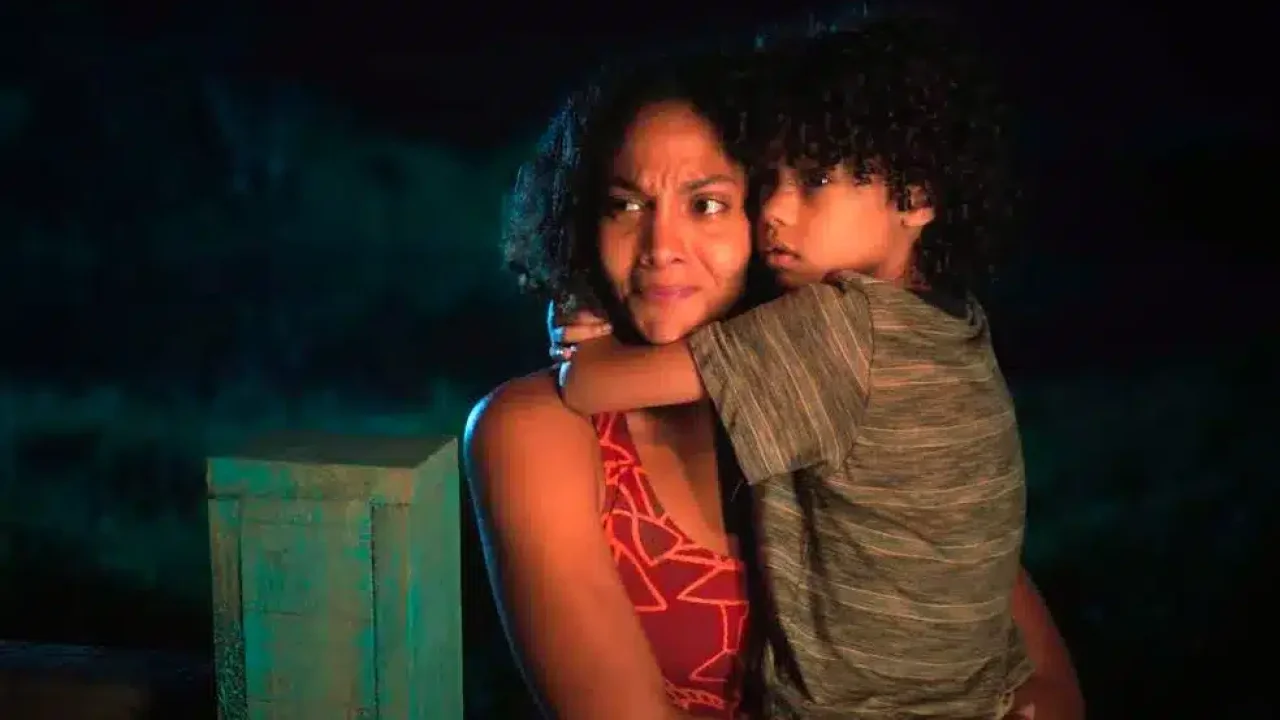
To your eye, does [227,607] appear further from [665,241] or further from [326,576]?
[665,241]

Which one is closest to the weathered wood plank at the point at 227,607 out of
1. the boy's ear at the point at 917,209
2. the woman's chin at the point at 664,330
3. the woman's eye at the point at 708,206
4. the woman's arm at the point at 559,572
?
the woman's arm at the point at 559,572

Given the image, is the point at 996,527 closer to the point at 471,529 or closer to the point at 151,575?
the point at 471,529

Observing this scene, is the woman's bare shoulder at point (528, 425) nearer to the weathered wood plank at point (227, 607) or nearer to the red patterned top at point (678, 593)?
the red patterned top at point (678, 593)

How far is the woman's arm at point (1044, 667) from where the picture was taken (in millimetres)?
1336

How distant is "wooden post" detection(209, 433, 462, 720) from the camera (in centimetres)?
96

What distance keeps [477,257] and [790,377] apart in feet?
6.20

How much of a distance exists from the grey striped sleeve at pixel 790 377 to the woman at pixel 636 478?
14 centimetres

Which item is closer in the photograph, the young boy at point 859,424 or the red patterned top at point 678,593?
the young boy at point 859,424

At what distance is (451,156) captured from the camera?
8.49 feet

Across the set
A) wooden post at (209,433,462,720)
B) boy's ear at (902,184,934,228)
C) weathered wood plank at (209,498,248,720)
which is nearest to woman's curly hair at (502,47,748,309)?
boy's ear at (902,184,934,228)

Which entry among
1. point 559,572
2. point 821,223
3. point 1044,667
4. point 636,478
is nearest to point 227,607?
point 559,572

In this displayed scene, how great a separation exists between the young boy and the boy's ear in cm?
7

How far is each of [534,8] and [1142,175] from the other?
4.68ft

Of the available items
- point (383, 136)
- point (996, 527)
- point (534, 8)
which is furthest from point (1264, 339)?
point (383, 136)
